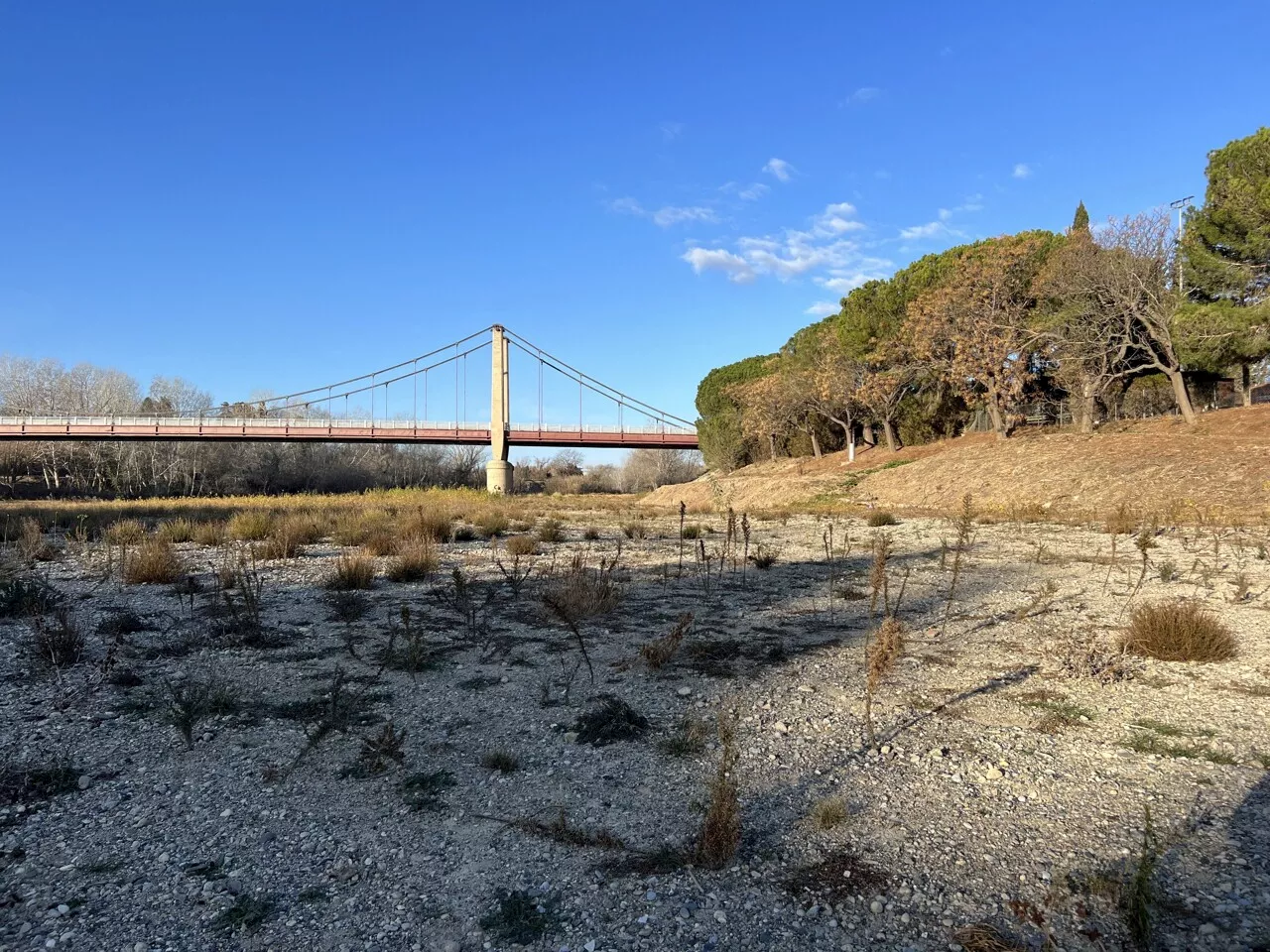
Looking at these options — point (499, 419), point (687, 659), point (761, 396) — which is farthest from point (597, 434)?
point (687, 659)

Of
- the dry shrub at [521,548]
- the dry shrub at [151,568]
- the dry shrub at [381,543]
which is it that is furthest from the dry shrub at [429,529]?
the dry shrub at [151,568]

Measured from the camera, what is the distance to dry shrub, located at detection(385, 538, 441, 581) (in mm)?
8078

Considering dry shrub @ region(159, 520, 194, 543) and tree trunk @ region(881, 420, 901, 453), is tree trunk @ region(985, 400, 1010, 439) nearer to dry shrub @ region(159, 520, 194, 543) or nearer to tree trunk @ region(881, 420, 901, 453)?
tree trunk @ region(881, 420, 901, 453)

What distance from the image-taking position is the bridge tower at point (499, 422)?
44.7 meters

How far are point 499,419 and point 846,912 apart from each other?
46.1 metres

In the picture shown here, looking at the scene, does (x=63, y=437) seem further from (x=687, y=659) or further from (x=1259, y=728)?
(x=1259, y=728)

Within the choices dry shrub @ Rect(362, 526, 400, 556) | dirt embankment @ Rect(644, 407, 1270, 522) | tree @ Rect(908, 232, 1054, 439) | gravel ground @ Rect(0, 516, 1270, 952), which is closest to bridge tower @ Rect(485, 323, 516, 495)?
dirt embankment @ Rect(644, 407, 1270, 522)

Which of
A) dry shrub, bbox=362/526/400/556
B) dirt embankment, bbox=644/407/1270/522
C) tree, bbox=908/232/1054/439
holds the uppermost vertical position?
tree, bbox=908/232/1054/439

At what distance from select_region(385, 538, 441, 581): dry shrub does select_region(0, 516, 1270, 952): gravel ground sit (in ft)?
7.81

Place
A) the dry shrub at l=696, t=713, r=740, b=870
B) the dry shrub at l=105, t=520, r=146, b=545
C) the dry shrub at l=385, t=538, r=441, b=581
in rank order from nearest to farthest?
1. the dry shrub at l=696, t=713, r=740, b=870
2. the dry shrub at l=385, t=538, r=441, b=581
3. the dry shrub at l=105, t=520, r=146, b=545

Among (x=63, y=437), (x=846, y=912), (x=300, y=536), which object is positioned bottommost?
(x=846, y=912)

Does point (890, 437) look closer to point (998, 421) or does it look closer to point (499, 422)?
point (998, 421)

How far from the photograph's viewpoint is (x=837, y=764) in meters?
3.14

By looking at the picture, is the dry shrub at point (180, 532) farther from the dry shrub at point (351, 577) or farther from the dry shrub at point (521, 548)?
the dry shrub at point (521, 548)
